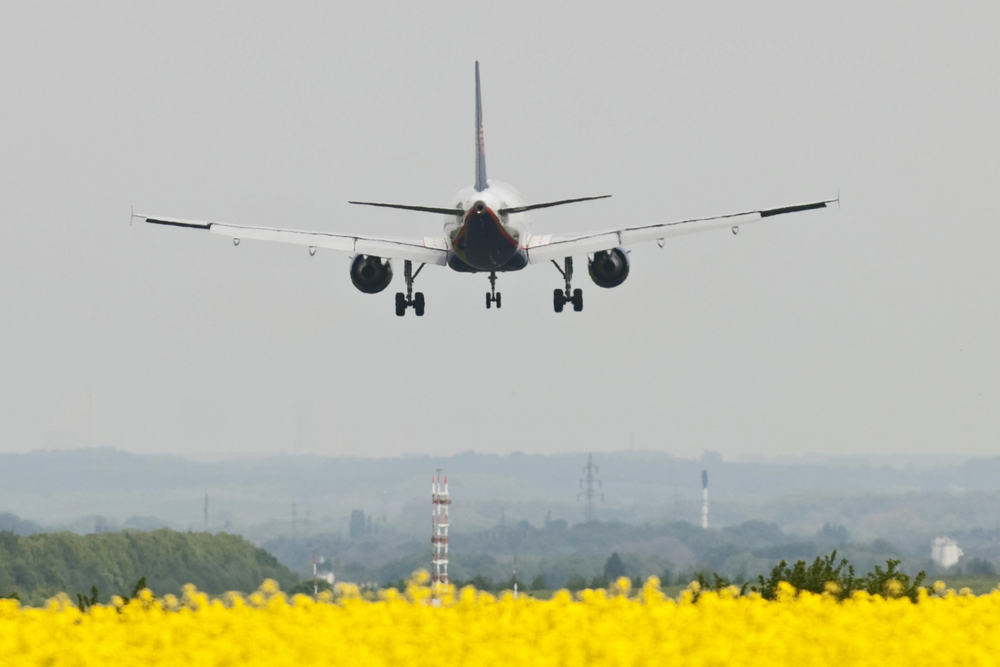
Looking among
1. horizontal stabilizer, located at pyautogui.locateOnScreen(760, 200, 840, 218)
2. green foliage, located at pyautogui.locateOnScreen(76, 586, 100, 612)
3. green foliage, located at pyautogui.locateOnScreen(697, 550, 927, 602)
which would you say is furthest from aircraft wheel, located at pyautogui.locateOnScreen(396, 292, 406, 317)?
green foliage, located at pyautogui.locateOnScreen(76, 586, 100, 612)

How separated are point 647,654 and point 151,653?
25.4 feet

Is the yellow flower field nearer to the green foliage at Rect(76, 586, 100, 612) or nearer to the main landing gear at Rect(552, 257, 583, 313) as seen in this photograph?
the green foliage at Rect(76, 586, 100, 612)

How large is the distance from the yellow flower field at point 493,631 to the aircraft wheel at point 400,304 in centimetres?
3938

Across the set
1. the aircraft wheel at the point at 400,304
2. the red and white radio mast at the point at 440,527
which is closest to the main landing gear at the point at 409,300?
the aircraft wheel at the point at 400,304

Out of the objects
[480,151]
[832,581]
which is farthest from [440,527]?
[832,581]

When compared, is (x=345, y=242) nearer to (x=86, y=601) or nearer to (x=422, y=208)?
(x=422, y=208)

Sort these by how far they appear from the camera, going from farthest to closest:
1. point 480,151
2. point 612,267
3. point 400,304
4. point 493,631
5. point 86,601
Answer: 1. point 480,151
2. point 400,304
3. point 612,267
4. point 86,601
5. point 493,631

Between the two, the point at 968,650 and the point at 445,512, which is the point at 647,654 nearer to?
the point at 968,650

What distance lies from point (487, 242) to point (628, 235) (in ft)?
21.3

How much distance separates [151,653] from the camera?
946 inches

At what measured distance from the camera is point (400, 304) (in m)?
70.7

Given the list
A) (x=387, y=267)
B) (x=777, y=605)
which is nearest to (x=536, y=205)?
(x=387, y=267)

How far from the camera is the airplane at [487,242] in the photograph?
211 feet

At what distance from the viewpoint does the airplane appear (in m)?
64.4
